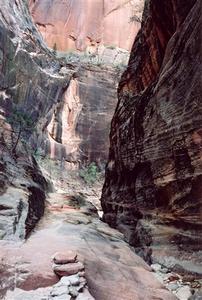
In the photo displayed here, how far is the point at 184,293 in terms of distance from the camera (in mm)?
6309

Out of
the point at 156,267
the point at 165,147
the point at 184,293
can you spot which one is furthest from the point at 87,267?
the point at 165,147

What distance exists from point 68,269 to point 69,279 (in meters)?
0.27

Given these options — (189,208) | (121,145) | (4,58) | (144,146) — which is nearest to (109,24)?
(4,58)

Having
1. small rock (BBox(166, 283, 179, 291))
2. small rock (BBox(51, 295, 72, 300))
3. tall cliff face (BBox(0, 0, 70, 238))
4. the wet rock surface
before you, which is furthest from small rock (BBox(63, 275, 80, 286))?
tall cliff face (BBox(0, 0, 70, 238))

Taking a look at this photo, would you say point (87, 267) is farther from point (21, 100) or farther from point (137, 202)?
point (21, 100)

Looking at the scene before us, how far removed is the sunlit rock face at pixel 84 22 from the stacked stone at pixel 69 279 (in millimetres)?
39436

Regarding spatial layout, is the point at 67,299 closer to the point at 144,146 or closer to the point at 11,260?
the point at 11,260

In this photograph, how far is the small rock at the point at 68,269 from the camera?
551 cm

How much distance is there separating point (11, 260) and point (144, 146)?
585 centimetres

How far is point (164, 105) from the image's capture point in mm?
9227

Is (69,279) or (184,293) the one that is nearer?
(69,279)

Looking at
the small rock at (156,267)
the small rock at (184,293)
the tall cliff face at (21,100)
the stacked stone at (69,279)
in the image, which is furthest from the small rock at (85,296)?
the tall cliff face at (21,100)

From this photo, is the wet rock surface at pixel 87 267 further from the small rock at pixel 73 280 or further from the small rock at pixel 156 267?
the small rock at pixel 156 267

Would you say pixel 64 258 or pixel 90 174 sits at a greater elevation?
pixel 90 174
